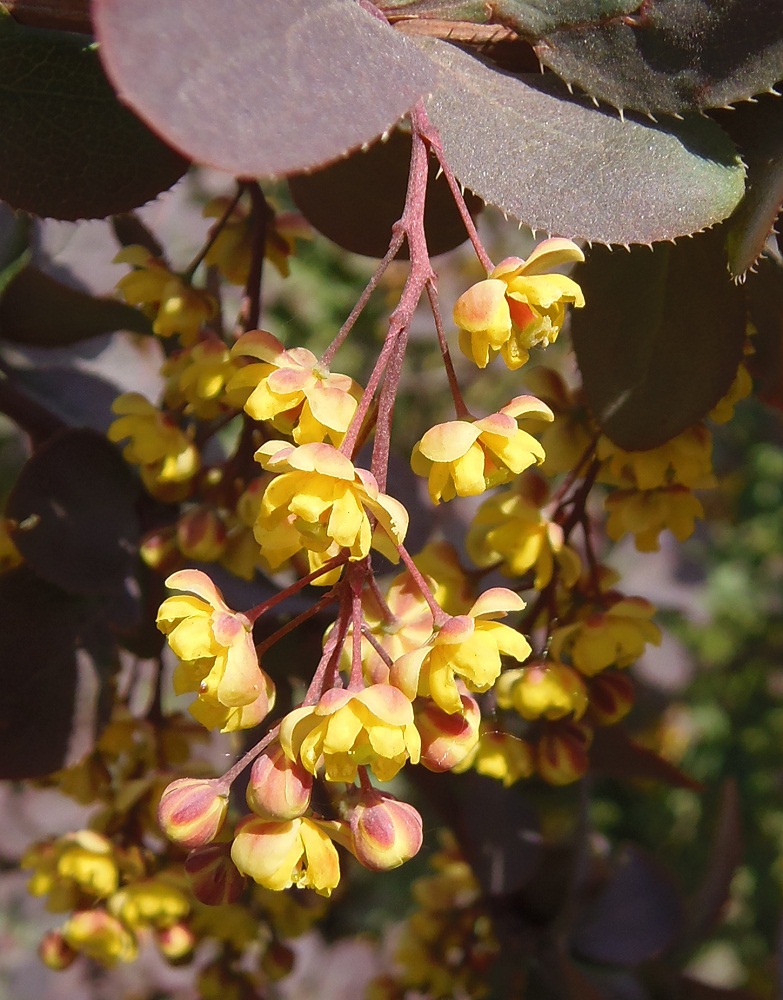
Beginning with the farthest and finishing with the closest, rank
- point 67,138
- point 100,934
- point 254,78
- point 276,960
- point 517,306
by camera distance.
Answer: point 276,960 → point 100,934 → point 67,138 → point 517,306 → point 254,78

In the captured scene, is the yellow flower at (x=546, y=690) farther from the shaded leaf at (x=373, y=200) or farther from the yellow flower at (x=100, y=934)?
the yellow flower at (x=100, y=934)

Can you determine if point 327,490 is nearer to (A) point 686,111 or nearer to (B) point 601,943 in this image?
(A) point 686,111

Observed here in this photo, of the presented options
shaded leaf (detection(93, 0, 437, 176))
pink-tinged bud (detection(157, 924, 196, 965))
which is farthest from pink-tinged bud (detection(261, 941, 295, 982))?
shaded leaf (detection(93, 0, 437, 176))

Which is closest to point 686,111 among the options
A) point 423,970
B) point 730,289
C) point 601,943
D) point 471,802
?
point 730,289

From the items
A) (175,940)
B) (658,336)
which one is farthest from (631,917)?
(658,336)

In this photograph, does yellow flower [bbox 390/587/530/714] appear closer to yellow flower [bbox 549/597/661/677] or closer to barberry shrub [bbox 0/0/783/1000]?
barberry shrub [bbox 0/0/783/1000]

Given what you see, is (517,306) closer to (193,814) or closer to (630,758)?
(193,814)
